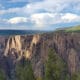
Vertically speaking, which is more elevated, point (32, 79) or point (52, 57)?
point (52, 57)

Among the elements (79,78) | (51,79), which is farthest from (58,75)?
(79,78)

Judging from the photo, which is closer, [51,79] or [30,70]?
[51,79]

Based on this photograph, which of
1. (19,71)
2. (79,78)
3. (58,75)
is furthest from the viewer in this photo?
(19,71)

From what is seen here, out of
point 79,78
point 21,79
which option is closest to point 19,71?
point 21,79

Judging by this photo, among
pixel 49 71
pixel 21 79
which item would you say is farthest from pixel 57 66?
pixel 21 79

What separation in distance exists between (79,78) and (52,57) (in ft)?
37.0

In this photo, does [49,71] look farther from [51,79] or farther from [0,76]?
[0,76]

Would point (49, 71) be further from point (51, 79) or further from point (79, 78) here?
point (79, 78)

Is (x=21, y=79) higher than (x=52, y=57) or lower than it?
lower

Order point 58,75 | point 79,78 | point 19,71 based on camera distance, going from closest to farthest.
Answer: point 58,75 < point 79,78 < point 19,71

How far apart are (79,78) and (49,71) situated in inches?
403

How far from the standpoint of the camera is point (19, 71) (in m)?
102

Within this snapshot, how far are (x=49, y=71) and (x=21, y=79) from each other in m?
14.5

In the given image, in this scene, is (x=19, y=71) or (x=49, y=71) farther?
(x=19, y=71)
